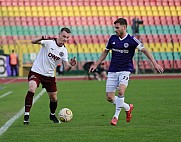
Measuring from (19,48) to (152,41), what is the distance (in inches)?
472

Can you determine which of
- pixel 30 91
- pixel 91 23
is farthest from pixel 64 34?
pixel 91 23

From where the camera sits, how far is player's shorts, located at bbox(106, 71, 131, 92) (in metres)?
11.6

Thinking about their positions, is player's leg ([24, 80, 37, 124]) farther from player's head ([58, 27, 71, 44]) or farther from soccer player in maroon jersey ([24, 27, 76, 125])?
player's head ([58, 27, 71, 44])

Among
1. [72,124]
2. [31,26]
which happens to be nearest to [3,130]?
[72,124]

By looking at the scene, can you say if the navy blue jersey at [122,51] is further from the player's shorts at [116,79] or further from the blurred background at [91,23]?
the blurred background at [91,23]

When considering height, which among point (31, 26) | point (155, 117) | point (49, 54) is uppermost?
point (31, 26)

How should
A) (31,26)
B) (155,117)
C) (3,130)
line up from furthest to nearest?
(31,26) < (155,117) < (3,130)

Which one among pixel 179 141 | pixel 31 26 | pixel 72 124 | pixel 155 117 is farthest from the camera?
pixel 31 26

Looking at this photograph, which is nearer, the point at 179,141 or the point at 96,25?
the point at 179,141

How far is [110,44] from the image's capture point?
11.7m

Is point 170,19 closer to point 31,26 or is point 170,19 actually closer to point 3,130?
point 31,26

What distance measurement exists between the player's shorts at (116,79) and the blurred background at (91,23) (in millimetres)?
33787

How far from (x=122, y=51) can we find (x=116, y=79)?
1.90 feet

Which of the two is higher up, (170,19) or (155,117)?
(170,19)
